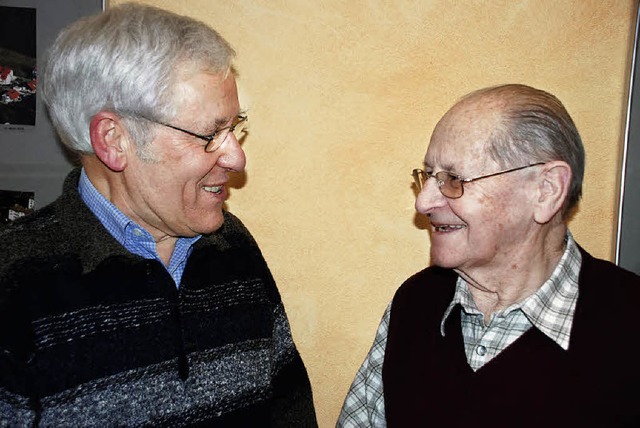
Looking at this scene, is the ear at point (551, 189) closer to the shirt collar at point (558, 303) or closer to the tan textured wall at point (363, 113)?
the shirt collar at point (558, 303)

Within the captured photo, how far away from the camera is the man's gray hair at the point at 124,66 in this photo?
4.23ft

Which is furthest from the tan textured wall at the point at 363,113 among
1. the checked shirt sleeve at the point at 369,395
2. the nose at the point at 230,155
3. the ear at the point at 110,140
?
the ear at the point at 110,140

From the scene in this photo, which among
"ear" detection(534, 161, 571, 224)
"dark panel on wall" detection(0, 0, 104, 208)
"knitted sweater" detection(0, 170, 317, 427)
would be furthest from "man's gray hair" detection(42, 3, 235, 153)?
"ear" detection(534, 161, 571, 224)

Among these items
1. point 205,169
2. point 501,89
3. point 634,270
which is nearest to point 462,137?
point 501,89

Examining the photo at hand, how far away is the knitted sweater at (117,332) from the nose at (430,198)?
0.50 m

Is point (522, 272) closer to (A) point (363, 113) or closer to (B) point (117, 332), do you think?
(A) point (363, 113)

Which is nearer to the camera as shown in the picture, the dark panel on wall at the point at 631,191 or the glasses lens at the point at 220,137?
Answer: the glasses lens at the point at 220,137

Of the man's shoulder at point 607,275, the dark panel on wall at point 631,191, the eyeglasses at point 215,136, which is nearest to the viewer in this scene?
the eyeglasses at point 215,136

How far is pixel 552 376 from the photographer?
1.37m

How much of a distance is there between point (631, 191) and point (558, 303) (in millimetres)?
498

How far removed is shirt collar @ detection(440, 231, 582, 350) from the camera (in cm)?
138

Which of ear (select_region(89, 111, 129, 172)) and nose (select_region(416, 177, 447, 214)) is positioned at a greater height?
ear (select_region(89, 111, 129, 172))

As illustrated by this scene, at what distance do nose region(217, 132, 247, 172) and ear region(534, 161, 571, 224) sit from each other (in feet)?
2.36

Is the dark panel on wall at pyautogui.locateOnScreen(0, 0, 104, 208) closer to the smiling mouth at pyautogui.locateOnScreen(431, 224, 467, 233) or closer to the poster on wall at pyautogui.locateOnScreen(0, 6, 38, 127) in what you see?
the poster on wall at pyautogui.locateOnScreen(0, 6, 38, 127)
